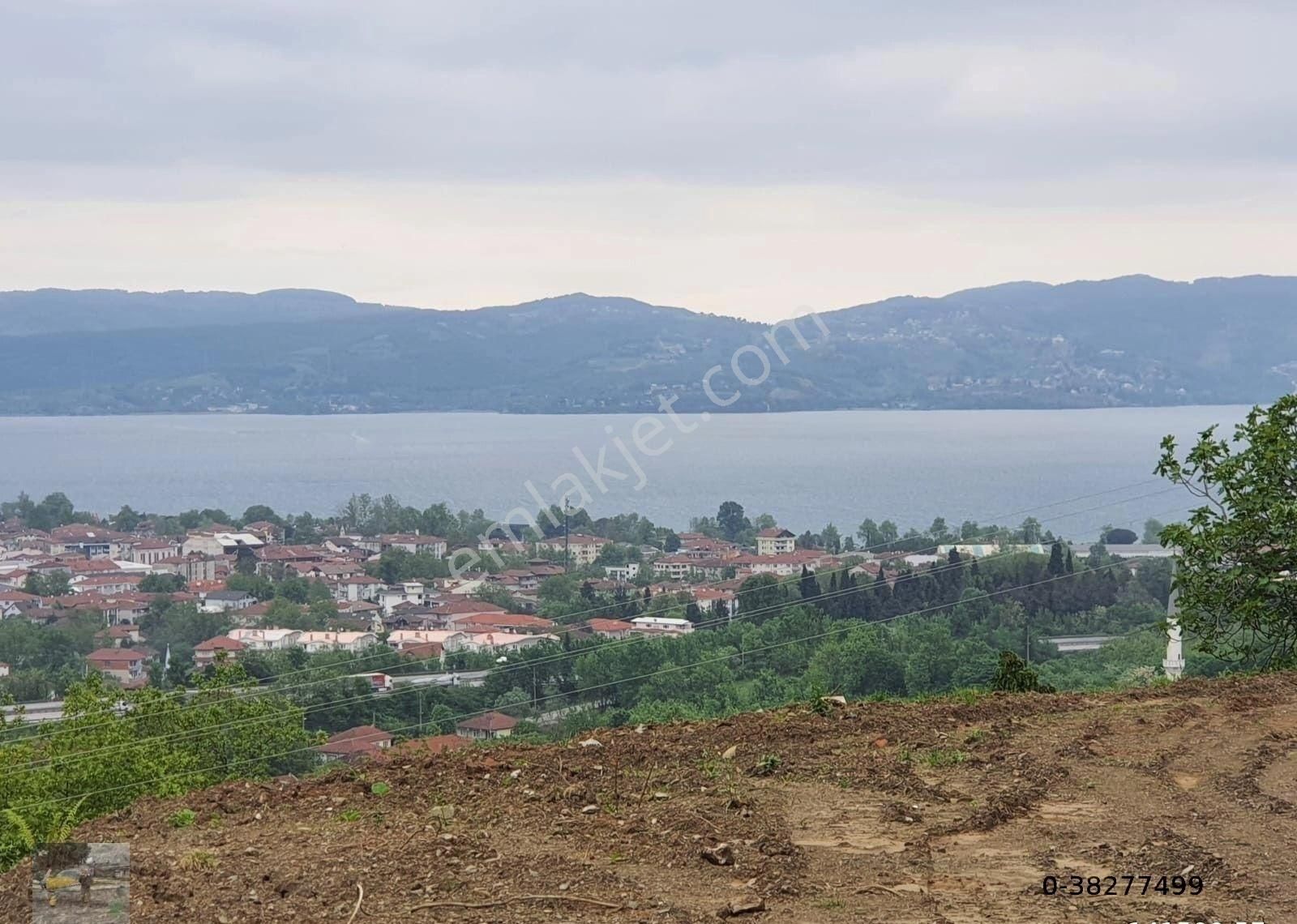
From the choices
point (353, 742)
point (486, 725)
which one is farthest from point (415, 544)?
point (353, 742)

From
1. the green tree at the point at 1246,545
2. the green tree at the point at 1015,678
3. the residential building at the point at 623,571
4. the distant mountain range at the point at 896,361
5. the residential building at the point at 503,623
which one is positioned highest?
the distant mountain range at the point at 896,361

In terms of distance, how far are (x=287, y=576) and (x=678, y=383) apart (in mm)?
80995

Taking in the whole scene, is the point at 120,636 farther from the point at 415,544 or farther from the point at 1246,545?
the point at 1246,545

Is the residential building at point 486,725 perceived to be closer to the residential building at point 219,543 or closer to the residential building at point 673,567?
the residential building at point 673,567

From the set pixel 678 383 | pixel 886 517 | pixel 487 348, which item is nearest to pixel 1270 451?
pixel 886 517

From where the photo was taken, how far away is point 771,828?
5426 millimetres

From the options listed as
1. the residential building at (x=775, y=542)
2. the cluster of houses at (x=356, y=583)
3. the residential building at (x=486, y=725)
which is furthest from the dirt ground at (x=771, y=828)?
the residential building at (x=775, y=542)

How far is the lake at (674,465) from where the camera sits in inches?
3716

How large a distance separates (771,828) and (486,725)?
1466 cm

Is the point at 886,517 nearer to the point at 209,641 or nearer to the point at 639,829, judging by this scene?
the point at 209,641

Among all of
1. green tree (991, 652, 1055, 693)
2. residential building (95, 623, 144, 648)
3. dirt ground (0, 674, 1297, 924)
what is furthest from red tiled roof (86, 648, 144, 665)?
dirt ground (0, 674, 1297, 924)

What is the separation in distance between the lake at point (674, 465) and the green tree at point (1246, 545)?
52.1m

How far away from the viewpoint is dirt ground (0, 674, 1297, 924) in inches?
185

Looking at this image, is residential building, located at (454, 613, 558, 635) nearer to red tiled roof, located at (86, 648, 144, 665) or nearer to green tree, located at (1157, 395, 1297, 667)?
red tiled roof, located at (86, 648, 144, 665)
